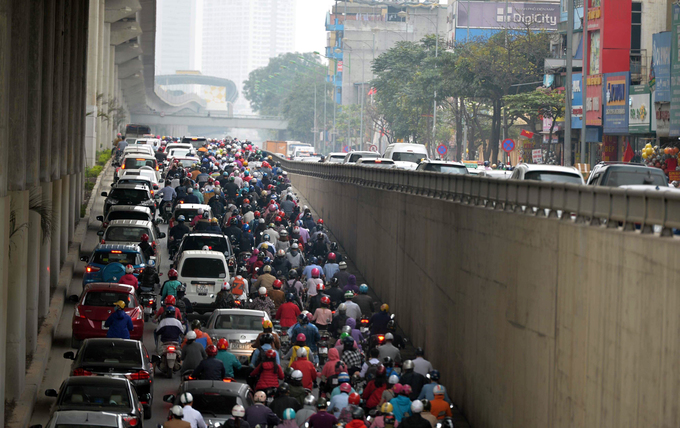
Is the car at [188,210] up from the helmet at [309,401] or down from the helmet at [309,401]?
up

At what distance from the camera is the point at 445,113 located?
105 m

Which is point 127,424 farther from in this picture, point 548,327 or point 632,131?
point 632,131

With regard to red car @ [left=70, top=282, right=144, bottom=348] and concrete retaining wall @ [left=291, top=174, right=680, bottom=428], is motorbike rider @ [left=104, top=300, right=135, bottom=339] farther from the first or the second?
concrete retaining wall @ [left=291, top=174, right=680, bottom=428]

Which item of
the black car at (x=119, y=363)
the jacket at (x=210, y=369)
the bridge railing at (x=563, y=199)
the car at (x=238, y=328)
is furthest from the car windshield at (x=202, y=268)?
the jacket at (x=210, y=369)

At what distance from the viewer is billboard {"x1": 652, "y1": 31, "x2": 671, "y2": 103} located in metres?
46.8

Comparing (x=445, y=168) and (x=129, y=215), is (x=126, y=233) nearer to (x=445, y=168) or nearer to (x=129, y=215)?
(x=129, y=215)

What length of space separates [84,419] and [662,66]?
40.4 meters

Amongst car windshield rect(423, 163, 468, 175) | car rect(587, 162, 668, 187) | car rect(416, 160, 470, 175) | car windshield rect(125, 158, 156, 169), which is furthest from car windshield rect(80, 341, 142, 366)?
car windshield rect(125, 158, 156, 169)

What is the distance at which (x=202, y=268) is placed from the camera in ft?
80.0

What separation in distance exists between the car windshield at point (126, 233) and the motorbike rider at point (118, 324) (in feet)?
29.2

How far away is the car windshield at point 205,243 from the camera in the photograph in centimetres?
2689

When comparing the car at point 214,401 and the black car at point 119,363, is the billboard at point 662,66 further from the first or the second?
the car at point 214,401

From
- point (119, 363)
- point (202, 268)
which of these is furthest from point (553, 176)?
point (119, 363)

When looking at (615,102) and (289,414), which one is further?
(615,102)
